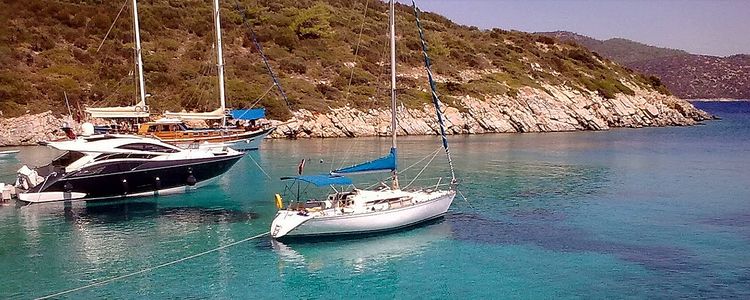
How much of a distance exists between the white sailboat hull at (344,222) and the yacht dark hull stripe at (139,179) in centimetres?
1193

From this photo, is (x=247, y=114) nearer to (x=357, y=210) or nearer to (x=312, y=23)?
(x=357, y=210)

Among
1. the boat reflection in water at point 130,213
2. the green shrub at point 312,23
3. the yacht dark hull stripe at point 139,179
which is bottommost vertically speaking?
the boat reflection in water at point 130,213

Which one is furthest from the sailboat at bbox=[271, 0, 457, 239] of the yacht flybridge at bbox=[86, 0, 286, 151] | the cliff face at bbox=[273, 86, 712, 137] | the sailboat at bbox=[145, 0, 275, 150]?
the cliff face at bbox=[273, 86, 712, 137]

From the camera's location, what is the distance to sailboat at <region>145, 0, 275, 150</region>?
44094mm

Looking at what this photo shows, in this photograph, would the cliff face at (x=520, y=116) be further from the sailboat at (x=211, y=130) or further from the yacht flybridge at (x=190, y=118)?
the sailboat at (x=211, y=130)

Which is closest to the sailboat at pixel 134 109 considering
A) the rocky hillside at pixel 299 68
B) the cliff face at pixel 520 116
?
the rocky hillside at pixel 299 68

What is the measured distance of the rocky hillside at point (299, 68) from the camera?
65438 mm

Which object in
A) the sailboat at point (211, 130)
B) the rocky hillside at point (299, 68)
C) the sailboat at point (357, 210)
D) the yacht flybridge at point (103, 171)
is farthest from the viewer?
the rocky hillside at point (299, 68)

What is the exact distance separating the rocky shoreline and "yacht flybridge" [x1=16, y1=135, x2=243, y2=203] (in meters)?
23.9

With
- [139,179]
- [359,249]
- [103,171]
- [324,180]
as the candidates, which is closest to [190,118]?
[139,179]

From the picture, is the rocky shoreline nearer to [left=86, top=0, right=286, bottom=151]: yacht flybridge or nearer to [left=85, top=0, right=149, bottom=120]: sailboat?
[left=86, top=0, right=286, bottom=151]: yacht flybridge

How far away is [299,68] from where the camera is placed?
7750 centimetres

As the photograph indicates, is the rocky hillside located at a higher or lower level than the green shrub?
lower

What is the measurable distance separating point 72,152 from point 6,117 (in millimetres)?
30906
